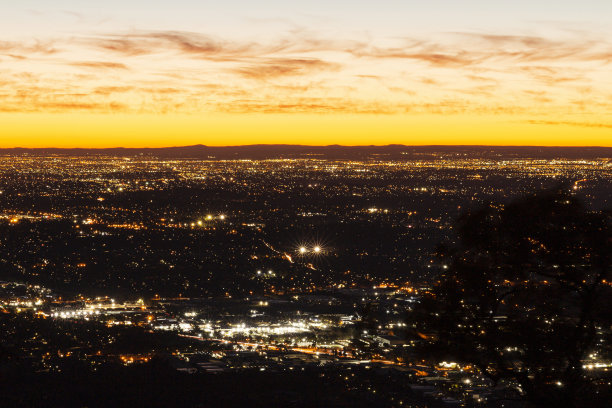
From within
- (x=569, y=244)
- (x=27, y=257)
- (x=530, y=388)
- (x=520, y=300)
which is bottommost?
(x=27, y=257)

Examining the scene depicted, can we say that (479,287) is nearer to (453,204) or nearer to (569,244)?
(569,244)

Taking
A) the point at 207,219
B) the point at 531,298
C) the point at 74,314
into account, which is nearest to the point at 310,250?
the point at 74,314

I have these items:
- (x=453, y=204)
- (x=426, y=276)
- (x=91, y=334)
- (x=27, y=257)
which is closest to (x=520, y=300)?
(x=91, y=334)

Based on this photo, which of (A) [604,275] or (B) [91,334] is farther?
(B) [91,334]

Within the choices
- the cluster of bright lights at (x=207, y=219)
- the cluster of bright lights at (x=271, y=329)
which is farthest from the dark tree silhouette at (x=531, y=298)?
the cluster of bright lights at (x=207, y=219)

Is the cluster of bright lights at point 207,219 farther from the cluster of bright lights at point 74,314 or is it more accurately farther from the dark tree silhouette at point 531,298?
the dark tree silhouette at point 531,298

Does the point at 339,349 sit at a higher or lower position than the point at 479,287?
lower

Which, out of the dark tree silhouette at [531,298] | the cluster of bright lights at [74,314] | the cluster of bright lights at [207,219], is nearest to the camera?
the dark tree silhouette at [531,298]

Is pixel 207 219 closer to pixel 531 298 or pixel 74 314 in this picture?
pixel 74 314

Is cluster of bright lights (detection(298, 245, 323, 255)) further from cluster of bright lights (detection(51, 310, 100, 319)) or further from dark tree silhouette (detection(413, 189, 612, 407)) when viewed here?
dark tree silhouette (detection(413, 189, 612, 407))
